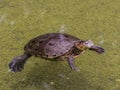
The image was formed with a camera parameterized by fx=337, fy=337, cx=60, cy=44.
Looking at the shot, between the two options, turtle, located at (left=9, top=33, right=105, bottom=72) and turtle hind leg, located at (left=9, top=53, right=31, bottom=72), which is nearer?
turtle, located at (left=9, top=33, right=105, bottom=72)

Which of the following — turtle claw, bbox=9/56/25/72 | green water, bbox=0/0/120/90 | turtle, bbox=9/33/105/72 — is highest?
turtle, bbox=9/33/105/72

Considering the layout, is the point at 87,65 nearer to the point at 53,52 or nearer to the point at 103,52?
the point at 103,52

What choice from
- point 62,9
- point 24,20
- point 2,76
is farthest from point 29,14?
point 2,76

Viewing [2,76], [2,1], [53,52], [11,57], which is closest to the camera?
[53,52]

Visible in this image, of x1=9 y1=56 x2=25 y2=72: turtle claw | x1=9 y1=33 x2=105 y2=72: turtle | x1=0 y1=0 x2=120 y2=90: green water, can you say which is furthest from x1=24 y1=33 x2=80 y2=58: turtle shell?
x1=0 y1=0 x2=120 y2=90: green water

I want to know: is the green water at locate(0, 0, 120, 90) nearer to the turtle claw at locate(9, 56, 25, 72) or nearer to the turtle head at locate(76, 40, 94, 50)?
the turtle claw at locate(9, 56, 25, 72)

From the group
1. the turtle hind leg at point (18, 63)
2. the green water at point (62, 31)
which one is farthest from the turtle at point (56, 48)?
the green water at point (62, 31)
